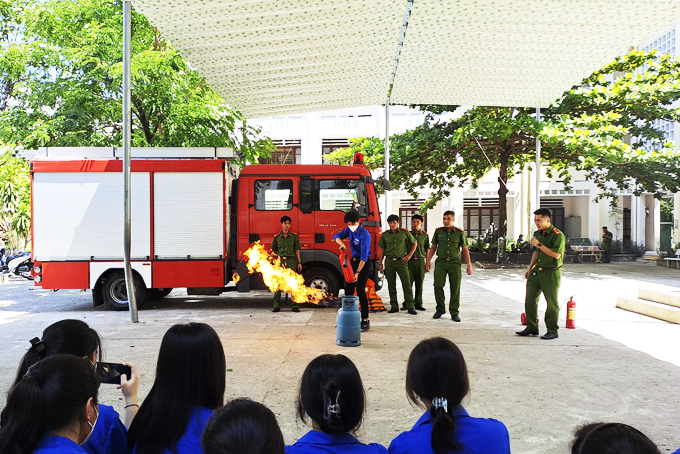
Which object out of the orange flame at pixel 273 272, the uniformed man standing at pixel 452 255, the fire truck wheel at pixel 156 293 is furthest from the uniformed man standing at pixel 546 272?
the fire truck wheel at pixel 156 293

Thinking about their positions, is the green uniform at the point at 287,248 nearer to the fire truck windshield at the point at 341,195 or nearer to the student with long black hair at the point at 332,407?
the fire truck windshield at the point at 341,195

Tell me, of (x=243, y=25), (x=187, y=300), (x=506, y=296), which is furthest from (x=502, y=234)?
(x=243, y=25)

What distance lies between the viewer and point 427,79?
10883 mm

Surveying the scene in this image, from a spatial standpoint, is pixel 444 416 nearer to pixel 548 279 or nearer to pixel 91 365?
pixel 91 365

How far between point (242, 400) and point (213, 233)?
29.8 ft

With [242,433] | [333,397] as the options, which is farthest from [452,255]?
[242,433]

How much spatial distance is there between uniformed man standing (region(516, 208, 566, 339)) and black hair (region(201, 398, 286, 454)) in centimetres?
671

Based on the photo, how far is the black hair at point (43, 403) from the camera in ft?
5.90

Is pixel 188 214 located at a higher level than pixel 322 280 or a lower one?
higher

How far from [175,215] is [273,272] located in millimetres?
2282

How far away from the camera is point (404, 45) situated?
29.0 ft

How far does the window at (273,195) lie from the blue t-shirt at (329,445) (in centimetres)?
857

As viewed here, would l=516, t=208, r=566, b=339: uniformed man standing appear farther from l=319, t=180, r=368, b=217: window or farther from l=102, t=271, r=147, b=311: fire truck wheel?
l=102, t=271, r=147, b=311: fire truck wheel

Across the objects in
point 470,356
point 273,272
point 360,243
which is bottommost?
point 470,356
